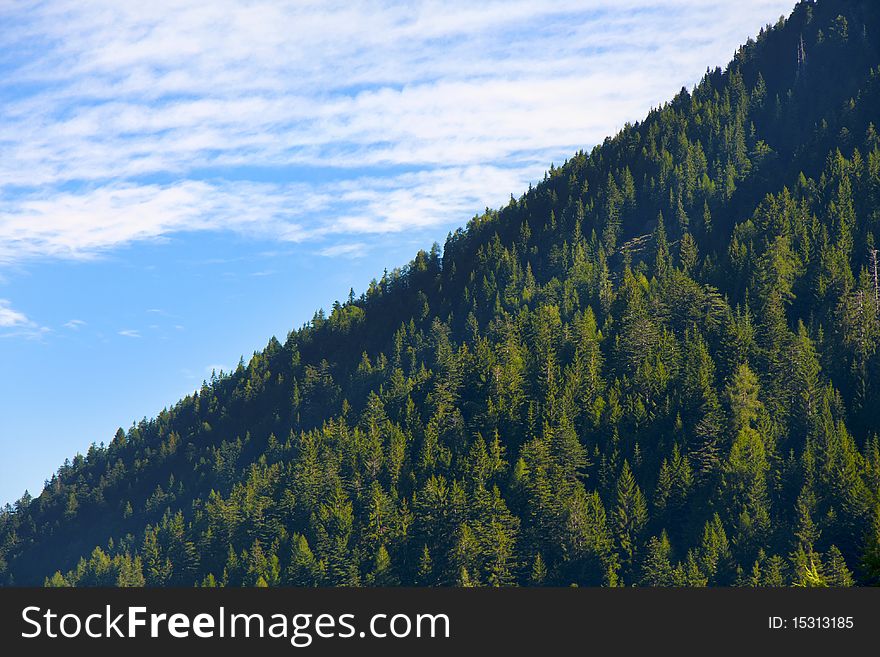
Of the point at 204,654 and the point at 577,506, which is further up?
the point at 577,506

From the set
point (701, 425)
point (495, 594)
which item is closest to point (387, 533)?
point (701, 425)

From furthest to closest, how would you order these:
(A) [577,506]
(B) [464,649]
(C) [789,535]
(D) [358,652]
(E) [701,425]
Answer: (E) [701,425]
(A) [577,506]
(C) [789,535]
(B) [464,649]
(D) [358,652]

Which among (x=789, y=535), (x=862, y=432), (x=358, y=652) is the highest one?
(x=862, y=432)

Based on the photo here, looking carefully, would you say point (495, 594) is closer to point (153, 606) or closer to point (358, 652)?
point (358, 652)

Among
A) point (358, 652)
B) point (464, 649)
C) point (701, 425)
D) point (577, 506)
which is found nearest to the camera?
point (358, 652)

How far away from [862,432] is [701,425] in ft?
79.5

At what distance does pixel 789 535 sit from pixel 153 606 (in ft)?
432

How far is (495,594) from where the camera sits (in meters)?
61.6

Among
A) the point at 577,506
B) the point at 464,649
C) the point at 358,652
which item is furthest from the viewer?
the point at 577,506

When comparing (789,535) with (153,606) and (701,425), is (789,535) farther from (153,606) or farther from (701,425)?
(153,606)

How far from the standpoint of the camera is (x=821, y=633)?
197 feet

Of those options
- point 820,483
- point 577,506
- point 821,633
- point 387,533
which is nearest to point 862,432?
point 820,483

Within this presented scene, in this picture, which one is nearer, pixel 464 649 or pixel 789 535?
pixel 464 649

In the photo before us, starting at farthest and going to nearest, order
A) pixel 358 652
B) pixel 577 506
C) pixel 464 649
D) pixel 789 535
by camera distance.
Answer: pixel 577 506 < pixel 789 535 < pixel 464 649 < pixel 358 652
